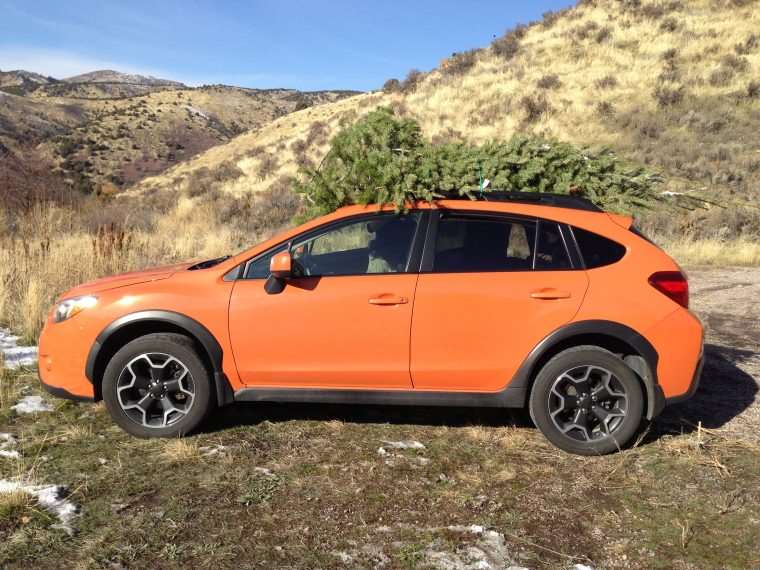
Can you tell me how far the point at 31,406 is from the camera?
15.7 ft

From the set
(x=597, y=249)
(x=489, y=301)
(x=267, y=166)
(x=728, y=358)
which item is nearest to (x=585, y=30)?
(x=267, y=166)

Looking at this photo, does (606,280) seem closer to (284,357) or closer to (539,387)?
(539,387)

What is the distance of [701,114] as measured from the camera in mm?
22766

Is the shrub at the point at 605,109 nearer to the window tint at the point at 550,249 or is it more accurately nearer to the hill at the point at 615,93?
the hill at the point at 615,93

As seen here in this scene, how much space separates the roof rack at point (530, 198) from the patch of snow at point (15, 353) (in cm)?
446

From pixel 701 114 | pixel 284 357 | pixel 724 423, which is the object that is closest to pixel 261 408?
pixel 284 357

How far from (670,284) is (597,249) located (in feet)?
1.68

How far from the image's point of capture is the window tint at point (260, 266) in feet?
13.4

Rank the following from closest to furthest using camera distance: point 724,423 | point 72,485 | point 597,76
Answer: point 72,485
point 724,423
point 597,76

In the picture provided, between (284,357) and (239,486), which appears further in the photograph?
(284,357)

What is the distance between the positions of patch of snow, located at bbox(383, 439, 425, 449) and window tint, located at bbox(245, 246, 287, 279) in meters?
1.47

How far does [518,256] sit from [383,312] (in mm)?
989

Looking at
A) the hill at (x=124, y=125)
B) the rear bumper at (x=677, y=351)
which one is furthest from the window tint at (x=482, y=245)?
the hill at (x=124, y=125)

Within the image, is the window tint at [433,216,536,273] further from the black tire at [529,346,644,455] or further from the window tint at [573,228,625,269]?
the black tire at [529,346,644,455]
